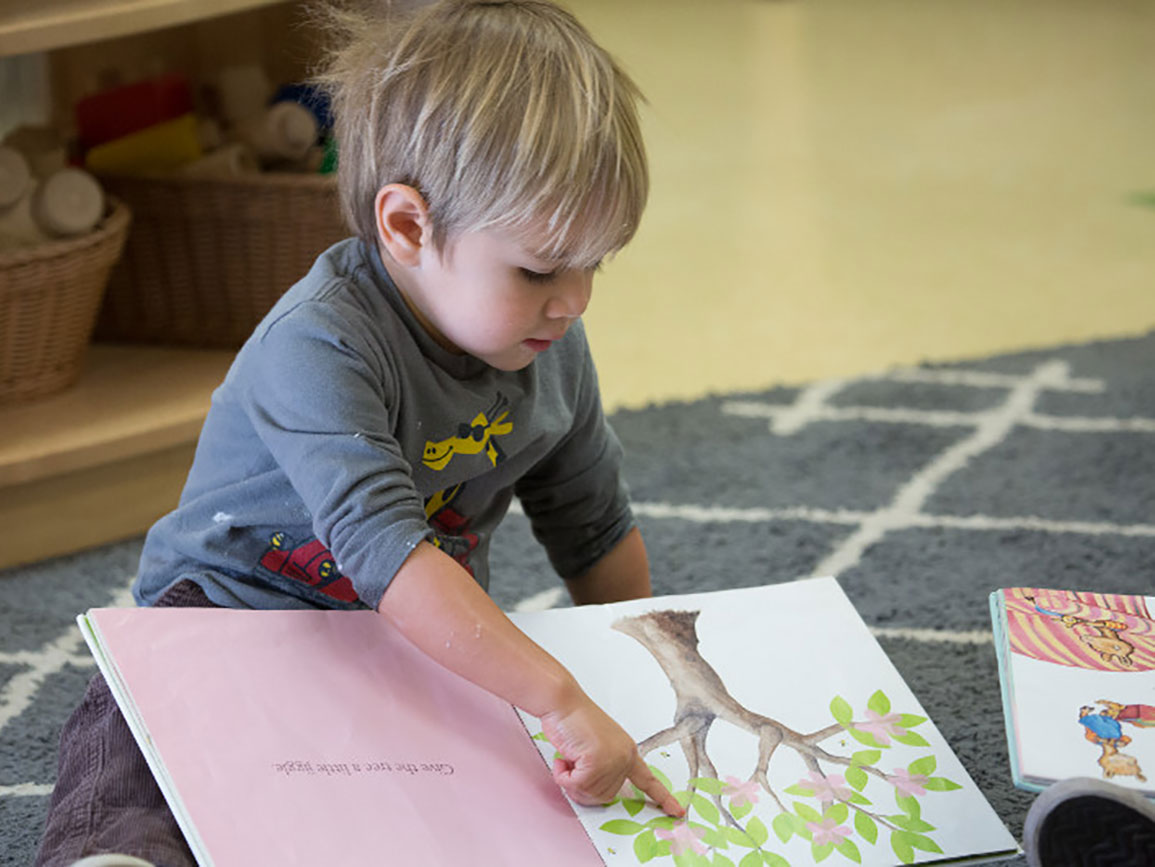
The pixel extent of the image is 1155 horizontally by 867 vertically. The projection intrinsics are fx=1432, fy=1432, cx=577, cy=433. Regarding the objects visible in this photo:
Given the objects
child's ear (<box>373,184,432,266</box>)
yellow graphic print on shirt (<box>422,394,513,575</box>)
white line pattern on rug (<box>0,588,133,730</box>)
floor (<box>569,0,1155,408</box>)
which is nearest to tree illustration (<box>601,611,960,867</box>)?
yellow graphic print on shirt (<box>422,394,513,575</box>)

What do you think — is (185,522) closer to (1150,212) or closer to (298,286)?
(298,286)

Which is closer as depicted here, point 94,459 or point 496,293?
point 496,293

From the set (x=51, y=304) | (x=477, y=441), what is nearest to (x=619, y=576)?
(x=477, y=441)

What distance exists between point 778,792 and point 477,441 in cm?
27

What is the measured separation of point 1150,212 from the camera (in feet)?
6.72

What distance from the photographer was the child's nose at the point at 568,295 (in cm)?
75

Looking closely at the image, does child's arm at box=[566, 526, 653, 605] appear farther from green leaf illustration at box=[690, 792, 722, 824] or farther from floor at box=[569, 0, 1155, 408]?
floor at box=[569, 0, 1155, 408]

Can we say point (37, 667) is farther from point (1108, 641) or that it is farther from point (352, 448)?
point (1108, 641)

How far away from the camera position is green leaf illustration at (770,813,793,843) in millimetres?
666

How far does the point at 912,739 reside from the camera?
2.39 feet

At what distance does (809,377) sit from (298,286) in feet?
2.79

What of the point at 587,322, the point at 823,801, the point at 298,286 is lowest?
the point at 587,322

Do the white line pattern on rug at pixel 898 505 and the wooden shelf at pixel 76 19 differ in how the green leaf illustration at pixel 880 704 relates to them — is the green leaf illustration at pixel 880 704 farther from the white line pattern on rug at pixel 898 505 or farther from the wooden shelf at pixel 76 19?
the wooden shelf at pixel 76 19

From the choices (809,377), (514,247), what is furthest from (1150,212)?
(514,247)
